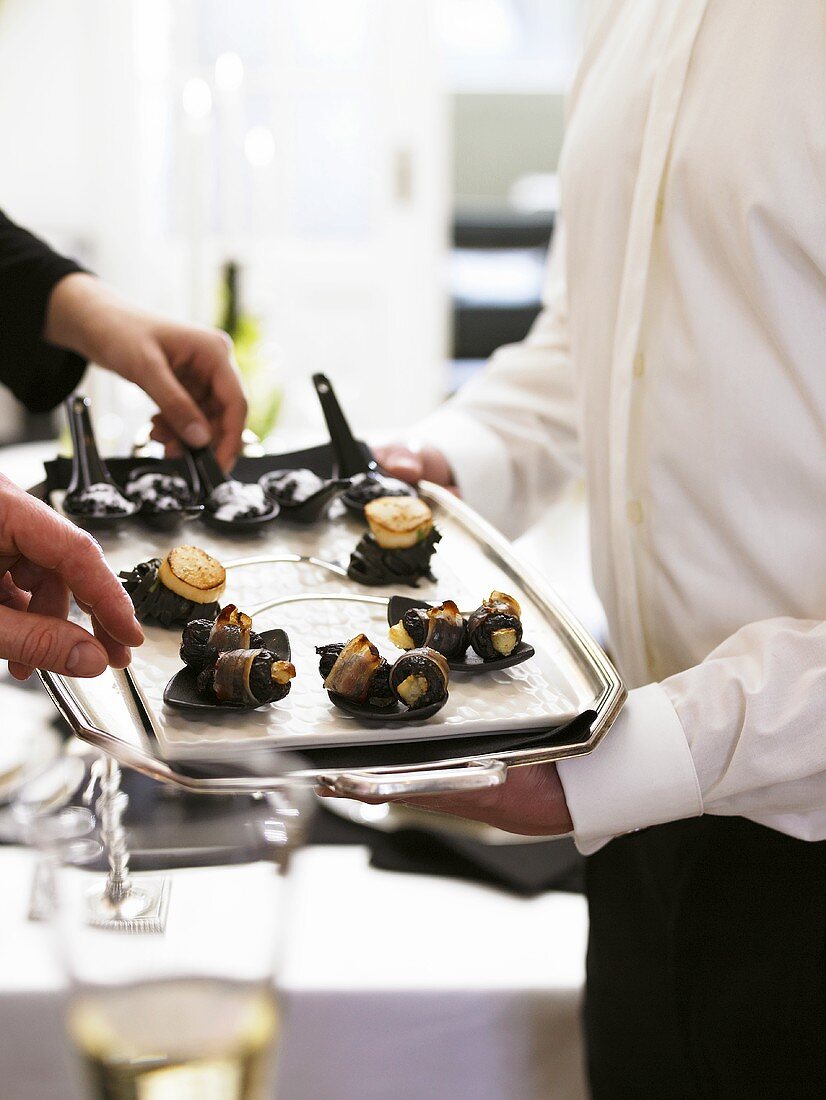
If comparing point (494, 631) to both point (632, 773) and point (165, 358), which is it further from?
point (165, 358)

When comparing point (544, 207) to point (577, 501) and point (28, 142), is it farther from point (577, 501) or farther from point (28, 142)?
point (577, 501)

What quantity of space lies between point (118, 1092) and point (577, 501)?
1987mm

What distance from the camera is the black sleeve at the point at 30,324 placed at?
1111 mm

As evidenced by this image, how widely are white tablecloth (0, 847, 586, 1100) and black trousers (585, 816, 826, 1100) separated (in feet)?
0.18

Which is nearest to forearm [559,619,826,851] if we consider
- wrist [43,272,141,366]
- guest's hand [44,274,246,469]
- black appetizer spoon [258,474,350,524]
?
black appetizer spoon [258,474,350,524]

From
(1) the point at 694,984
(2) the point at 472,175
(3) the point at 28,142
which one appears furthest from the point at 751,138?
(2) the point at 472,175

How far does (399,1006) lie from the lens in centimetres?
85

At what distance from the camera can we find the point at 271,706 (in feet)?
1.99

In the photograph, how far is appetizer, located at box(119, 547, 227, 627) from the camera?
2.33 ft

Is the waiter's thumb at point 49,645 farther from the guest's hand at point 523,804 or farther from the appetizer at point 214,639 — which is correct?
the guest's hand at point 523,804

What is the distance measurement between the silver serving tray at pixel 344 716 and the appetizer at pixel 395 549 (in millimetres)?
12

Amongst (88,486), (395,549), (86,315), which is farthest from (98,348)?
(395,549)

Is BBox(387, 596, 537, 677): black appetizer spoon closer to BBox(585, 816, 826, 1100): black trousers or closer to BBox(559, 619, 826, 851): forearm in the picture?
BBox(559, 619, 826, 851): forearm

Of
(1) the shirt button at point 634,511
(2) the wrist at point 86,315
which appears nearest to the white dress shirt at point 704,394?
(1) the shirt button at point 634,511
